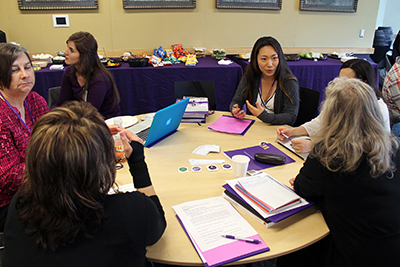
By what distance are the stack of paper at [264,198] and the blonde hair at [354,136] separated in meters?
0.19

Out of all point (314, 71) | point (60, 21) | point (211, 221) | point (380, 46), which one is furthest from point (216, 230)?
point (380, 46)

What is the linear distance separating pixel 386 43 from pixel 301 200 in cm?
524

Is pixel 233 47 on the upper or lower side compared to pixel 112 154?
upper

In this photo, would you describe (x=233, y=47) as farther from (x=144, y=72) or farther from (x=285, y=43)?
(x=144, y=72)

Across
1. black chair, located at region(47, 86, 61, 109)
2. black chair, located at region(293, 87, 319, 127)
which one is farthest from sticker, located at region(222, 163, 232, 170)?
black chair, located at region(47, 86, 61, 109)

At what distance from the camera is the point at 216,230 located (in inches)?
38.3

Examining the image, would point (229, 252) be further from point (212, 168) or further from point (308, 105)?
point (308, 105)

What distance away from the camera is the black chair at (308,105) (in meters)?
2.17

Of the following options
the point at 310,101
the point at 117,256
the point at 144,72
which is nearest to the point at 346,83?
the point at 117,256

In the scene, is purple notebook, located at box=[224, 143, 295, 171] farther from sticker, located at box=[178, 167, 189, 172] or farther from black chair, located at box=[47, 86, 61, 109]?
black chair, located at box=[47, 86, 61, 109]

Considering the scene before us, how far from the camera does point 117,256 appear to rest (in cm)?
75

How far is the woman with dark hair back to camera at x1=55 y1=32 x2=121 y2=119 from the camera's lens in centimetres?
223

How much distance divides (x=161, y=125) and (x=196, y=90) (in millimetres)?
1034

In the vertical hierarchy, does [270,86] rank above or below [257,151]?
above
